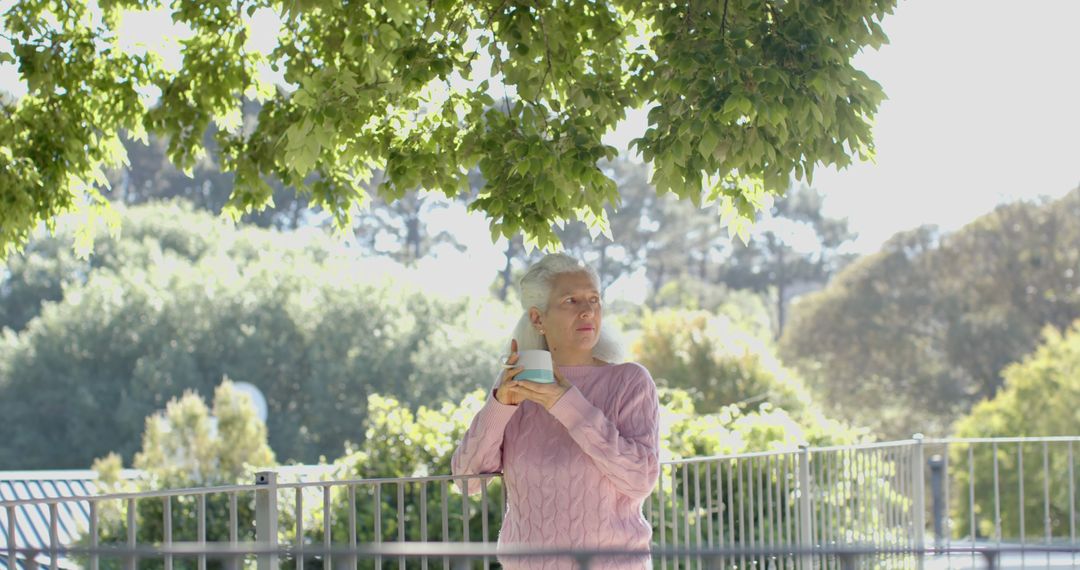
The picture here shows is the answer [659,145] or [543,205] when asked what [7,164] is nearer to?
[543,205]

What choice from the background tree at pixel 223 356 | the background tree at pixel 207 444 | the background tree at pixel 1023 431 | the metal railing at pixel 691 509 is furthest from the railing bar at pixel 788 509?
the background tree at pixel 223 356

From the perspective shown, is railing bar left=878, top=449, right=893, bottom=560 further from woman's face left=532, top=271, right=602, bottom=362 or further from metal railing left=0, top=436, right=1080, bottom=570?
woman's face left=532, top=271, right=602, bottom=362

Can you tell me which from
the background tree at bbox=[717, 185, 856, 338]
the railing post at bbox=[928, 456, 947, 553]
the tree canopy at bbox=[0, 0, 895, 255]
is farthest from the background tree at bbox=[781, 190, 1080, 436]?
the tree canopy at bbox=[0, 0, 895, 255]

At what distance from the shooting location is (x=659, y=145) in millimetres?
5879

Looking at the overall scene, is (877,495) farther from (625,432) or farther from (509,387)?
(509,387)

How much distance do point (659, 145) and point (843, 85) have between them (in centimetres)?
81

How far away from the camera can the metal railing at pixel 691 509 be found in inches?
177

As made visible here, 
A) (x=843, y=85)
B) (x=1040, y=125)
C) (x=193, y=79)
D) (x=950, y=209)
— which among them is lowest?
(x=843, y=85)

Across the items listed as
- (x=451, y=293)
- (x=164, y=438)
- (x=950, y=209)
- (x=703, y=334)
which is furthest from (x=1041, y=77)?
(x=164, y=438)

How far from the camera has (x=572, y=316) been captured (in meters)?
4.18

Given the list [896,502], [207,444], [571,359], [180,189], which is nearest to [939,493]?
[896,502]

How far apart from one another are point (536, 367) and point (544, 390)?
0.07m

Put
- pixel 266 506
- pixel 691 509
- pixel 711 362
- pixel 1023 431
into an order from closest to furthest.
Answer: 1. pixel 266 506
2. pixel 691 509
3. pixel 711 362
4. pixel 1023 431

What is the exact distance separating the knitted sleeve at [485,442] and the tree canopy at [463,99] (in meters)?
1.80
